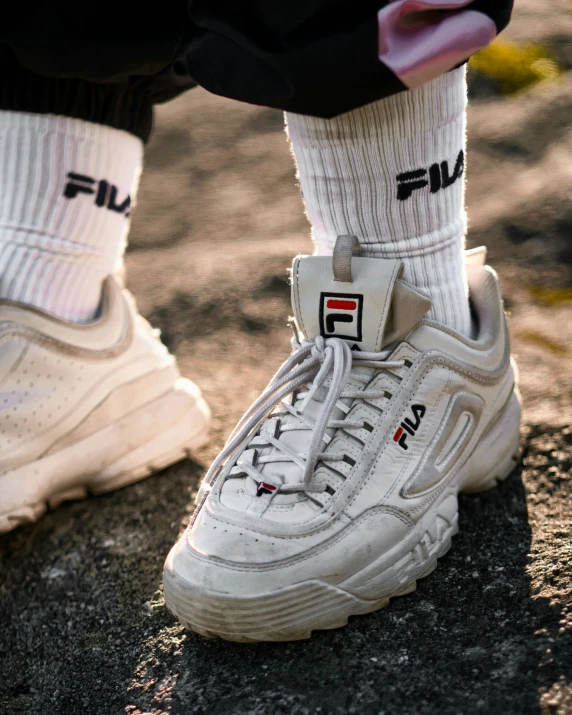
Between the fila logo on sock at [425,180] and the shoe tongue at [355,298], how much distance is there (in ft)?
0.26

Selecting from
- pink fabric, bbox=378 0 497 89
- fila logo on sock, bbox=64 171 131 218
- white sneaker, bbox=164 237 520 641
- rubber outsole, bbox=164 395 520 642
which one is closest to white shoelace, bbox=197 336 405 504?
white sneaker, bbox=164 237 520 641

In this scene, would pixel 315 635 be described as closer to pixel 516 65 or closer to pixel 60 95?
pixel 60 95

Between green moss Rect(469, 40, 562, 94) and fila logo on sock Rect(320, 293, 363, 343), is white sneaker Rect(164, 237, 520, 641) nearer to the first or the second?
fila logo on sock Rect(320, 293, 363, 343)

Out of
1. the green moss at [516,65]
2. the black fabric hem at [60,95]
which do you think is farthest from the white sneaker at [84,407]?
the green moss at [516,65]

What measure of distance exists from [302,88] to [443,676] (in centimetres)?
59

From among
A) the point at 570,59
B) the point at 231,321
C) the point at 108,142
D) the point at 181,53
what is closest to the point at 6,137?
the point at 108,142

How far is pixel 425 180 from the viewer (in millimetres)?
878

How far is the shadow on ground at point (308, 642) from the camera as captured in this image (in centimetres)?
74

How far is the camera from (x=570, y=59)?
2668 millimetres

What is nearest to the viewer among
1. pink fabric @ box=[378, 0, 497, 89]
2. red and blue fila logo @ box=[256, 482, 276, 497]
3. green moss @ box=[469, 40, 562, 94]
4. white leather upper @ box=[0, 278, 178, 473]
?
pink fabric @ box=[378, 0, 497, 89]

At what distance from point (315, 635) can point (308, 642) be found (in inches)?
0.5

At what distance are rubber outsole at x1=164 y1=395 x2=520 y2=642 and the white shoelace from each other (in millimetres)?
109

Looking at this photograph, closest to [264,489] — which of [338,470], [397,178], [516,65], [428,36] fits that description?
[338,470]

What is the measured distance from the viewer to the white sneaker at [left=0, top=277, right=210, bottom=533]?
107 cm
